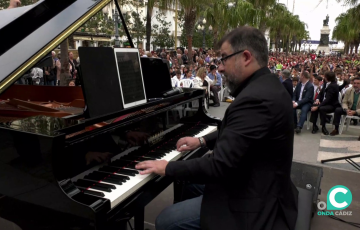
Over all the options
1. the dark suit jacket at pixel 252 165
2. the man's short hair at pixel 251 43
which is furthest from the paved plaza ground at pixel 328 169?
the man's short hair at pixel 251 43

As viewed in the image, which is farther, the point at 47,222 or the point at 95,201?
the point at 47,222

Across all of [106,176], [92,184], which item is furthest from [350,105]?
[92,184]

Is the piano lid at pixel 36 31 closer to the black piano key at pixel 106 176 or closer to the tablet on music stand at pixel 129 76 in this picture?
the tablet on music stand at pixel 129 76

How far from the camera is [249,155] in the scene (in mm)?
Answer: 1674

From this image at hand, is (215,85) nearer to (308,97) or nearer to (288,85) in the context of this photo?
(288,85)

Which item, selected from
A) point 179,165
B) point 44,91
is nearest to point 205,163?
point 179,165

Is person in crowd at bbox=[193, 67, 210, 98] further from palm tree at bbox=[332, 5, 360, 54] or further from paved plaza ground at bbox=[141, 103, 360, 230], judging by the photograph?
palm tree at bbox=[332, 5, 360, 54]

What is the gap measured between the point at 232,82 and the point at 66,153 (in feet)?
3.92

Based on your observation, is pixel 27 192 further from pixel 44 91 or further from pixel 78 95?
pixel 44 91

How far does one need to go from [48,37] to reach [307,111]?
741cm

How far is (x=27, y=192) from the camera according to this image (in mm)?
1775

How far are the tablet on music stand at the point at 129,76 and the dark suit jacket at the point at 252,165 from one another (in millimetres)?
1058

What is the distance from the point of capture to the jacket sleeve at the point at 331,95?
766 centimetres

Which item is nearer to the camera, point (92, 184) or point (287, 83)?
point (92, 184)
